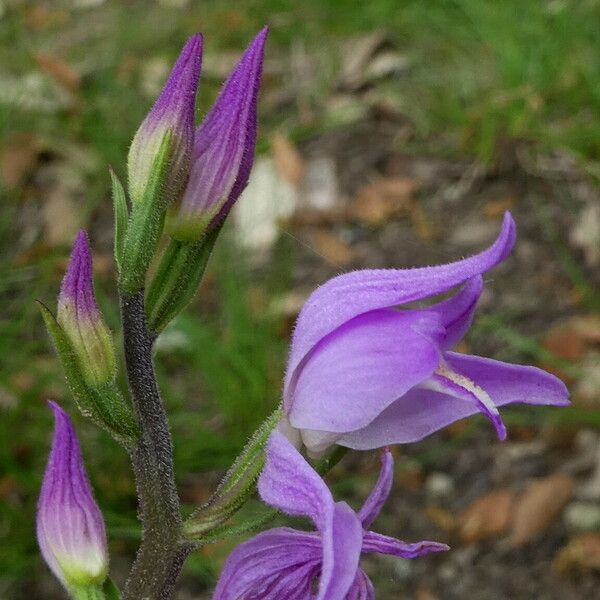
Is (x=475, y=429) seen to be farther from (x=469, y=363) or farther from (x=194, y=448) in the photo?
(x=469, y=363)

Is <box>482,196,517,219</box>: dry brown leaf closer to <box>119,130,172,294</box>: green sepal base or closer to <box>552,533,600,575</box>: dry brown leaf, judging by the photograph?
<box>552,533,600,575</box>: dry brown leaf

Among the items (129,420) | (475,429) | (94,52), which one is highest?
(129,420)

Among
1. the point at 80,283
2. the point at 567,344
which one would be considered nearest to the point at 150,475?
the point at 80,283

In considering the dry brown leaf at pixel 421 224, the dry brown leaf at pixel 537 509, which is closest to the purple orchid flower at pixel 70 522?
the dry brown leaf at pixel 537 509

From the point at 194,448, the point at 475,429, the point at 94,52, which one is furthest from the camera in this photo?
the point at 94,52

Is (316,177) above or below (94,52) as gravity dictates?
below

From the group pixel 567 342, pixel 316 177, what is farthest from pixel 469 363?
pixel 316 177
